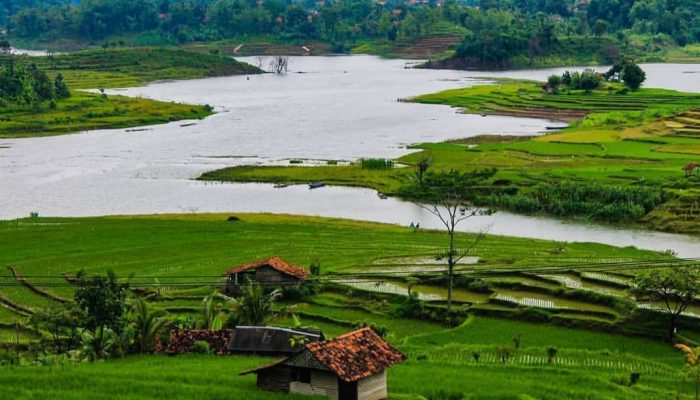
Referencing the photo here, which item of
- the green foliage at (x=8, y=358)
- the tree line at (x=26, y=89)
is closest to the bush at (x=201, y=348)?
the green foliage at (x=8, y=358)

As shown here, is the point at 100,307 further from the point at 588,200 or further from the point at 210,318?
the point at 588,200

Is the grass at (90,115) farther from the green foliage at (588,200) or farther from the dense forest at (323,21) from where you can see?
the dense forest at (323,21)

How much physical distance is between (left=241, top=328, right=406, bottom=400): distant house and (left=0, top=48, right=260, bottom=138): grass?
206 feet

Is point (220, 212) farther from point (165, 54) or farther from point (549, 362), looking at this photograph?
point (165, 54)

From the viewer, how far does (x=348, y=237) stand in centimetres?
4388

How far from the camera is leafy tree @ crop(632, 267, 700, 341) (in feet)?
91.6

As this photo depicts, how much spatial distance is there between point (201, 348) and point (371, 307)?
7753 millimetres

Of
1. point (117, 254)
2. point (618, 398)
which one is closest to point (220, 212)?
point (117, 254)

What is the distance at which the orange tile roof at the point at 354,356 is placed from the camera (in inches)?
773

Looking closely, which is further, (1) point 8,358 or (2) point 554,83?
(2) point 554,83

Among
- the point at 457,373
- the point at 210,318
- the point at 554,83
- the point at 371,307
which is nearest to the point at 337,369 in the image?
the point at 457,373

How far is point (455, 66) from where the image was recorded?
463ft

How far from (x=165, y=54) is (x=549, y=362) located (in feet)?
376

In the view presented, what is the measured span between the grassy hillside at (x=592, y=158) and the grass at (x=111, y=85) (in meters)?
25.0
